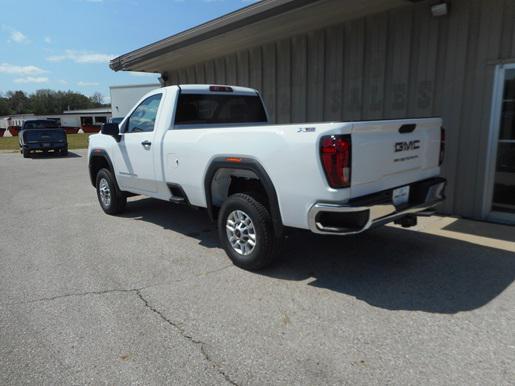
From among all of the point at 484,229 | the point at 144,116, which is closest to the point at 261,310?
the point at 144,116

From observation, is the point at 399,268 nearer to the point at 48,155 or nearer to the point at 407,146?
the point at 407,146

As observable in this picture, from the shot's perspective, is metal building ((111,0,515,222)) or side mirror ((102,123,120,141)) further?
side mirror ((102,123,120,141))

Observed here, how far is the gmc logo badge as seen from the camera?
3857 millimetres

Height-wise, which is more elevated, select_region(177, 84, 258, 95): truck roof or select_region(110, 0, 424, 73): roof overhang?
select_region(110, 0, 424, 73): roof overhang

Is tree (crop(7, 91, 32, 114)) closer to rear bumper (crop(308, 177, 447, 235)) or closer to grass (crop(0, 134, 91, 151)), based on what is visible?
grass (crop(0, 134, 91, 151))

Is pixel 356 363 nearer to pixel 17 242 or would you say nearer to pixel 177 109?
pixel 177 109

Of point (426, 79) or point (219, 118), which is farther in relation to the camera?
point (426, 79)

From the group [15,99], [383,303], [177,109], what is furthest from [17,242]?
[15,99]

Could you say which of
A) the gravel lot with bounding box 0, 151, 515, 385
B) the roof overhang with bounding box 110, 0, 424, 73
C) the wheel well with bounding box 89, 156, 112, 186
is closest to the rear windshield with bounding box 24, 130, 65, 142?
the roof overhang with bounding box 110, 0, 424, 73

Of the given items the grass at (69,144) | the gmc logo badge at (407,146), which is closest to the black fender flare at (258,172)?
the gmc logo badge at (407,146)

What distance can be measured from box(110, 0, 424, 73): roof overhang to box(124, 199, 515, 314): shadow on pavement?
3626 mm

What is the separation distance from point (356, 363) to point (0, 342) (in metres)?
2.66

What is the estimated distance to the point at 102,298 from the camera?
3.79 metres

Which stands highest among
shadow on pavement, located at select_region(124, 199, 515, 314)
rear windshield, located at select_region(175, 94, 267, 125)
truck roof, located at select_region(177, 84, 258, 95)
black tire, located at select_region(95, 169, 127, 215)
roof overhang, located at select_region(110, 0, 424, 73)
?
roof overhang, located at select_region(110, 0, 424, 73)
